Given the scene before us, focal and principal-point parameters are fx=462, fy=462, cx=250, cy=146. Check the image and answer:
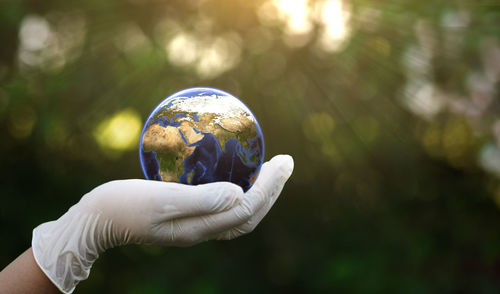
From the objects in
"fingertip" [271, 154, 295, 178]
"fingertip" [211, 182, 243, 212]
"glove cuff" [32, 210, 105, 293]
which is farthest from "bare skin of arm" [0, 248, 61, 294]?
"fingertip" [271, 154, 295, 178]

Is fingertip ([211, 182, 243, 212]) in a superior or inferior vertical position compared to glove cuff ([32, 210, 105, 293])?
superior

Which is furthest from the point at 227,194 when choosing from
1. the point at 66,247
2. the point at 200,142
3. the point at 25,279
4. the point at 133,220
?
the point at 25,279

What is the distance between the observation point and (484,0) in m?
A: 5.09

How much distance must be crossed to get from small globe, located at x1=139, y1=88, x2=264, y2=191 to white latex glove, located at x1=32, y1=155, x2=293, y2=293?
7 centimetres

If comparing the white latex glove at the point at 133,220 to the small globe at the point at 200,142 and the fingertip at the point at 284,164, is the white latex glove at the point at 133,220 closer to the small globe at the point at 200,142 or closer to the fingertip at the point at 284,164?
the small globe at the point at 200,142

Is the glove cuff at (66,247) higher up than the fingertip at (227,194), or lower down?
lower down

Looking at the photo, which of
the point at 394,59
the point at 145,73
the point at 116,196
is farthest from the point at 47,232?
the point at 394,59

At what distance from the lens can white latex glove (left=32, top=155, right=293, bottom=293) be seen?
219 cm

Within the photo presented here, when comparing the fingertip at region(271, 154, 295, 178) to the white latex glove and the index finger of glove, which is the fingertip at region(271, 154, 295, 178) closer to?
the index finger of glove

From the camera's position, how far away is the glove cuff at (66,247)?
219 cm

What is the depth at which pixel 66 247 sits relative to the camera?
2.23 metres

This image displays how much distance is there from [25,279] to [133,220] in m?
0.53

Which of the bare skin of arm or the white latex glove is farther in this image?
the white latex glove

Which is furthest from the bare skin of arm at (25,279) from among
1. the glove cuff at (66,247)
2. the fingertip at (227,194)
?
the fingertip at (227,194)
